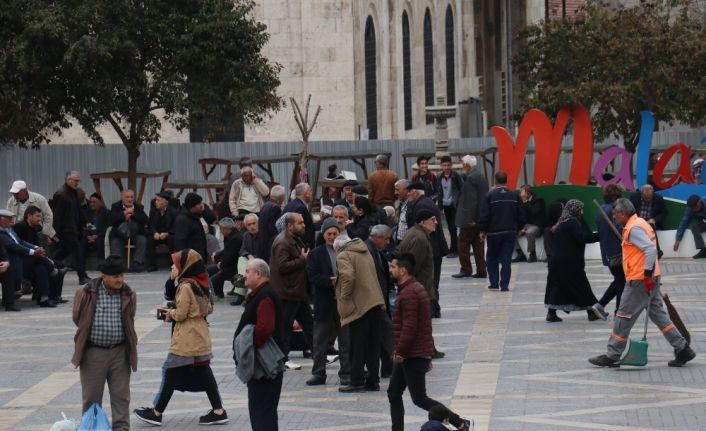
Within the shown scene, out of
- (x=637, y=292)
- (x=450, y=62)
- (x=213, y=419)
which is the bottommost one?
(x=213, y=419)

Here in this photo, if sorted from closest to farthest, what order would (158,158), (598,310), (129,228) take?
1. (598,310)
2. (129,228)
3. (158,158)

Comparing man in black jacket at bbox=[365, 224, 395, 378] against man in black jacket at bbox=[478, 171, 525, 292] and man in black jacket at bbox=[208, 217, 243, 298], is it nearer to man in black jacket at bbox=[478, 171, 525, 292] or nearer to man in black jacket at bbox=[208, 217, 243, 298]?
man in black jacket at bbox=[208, 217, 243, 298]

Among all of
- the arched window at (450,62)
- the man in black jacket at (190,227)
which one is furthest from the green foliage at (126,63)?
the arched window at (450,62)

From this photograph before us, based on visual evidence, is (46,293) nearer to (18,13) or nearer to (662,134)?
(18,13)

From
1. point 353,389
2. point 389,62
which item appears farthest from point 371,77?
point 353,389

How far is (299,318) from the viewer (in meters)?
16.8

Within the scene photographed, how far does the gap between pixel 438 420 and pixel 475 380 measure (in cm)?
410

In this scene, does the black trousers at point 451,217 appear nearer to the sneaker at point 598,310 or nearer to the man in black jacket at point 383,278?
the sneaker at point 598,310

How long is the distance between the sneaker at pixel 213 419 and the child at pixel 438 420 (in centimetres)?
275

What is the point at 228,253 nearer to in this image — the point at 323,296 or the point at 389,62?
the point at 323,296

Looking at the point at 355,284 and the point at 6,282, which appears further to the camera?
the point at 6,282

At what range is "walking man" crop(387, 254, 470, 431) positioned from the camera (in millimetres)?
12680

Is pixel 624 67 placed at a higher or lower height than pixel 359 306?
higher

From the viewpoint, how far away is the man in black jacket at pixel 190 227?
2172cm
